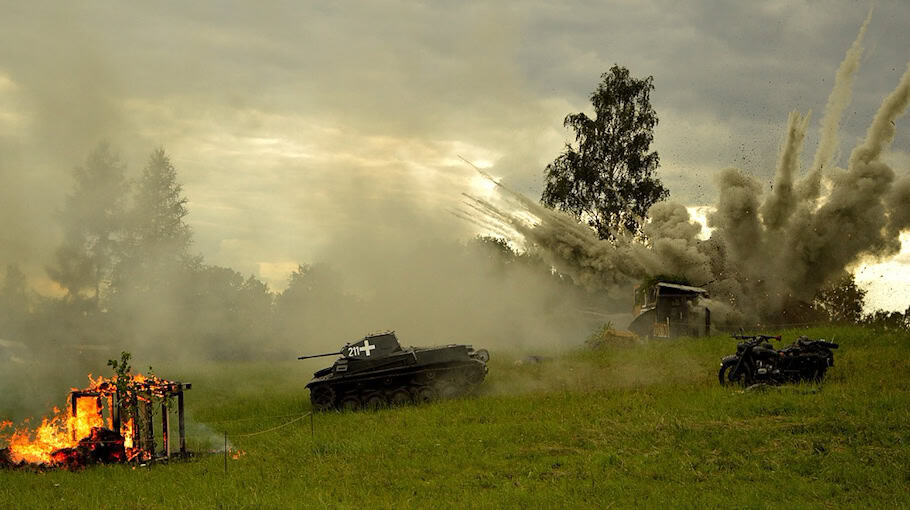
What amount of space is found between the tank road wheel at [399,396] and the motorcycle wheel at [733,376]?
9.55 metres

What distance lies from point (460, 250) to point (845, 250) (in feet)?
76.6

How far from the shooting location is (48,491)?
16.9 meters

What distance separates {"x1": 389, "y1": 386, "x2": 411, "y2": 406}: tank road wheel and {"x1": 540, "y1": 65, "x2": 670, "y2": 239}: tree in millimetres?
29022

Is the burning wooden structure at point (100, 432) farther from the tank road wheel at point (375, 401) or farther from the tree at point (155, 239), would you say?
the tree at point (155, 239)

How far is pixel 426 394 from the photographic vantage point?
88.3 ft

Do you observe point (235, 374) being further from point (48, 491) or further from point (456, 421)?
point (48, 491)

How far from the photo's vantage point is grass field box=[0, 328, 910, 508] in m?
15.2

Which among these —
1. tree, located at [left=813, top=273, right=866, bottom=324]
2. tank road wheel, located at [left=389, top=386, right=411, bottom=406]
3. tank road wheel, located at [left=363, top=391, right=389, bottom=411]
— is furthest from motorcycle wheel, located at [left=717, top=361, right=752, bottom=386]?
tree, located at [left=813, top=273, right=866, bottom=324]

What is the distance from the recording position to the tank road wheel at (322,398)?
27047 mm

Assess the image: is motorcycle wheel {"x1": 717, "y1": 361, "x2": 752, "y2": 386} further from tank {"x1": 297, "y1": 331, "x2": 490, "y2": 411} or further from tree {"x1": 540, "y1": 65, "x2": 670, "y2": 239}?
tree {"x1": 540, "y1": 65, "x2": 670, "y2": 239}

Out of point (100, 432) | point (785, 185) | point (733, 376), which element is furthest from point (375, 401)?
point (785, 185)

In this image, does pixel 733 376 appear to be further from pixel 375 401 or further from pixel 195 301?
pixel 195 301

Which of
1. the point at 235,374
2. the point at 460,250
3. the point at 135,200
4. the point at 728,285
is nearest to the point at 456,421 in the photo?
the point at 235,374

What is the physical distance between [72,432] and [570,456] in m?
11.5
